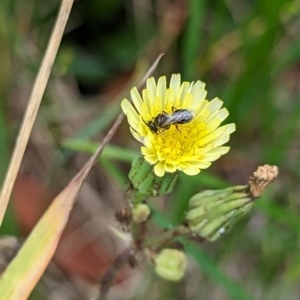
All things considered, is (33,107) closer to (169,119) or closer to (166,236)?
(169,119)

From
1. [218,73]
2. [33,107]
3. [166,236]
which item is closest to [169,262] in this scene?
[166,236]

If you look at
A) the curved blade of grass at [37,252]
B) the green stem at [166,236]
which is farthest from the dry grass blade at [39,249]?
the green stem at [166,236]

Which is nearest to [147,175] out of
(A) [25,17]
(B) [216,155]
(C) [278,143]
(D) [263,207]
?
(B) [216,155]

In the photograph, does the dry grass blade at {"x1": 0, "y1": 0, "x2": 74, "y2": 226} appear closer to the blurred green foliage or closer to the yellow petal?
the yellow petal

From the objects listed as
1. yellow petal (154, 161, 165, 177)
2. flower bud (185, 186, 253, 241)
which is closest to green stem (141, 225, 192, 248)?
flower bud (185, 186, 253, 241)

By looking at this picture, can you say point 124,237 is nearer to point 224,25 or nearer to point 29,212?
point 29,212

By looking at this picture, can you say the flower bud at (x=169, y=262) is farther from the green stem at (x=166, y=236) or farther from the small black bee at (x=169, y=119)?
the small black bee at (x=169, y=119)
